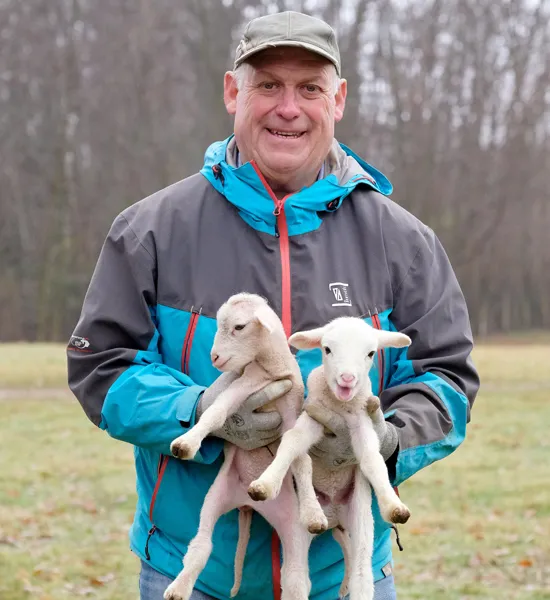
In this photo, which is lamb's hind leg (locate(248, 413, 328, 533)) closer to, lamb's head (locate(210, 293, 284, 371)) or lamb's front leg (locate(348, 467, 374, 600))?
lamb's front leg (locate(348, 467, 374, 600))

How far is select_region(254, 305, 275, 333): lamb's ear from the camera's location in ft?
9.73

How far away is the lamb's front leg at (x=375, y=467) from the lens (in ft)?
8.86

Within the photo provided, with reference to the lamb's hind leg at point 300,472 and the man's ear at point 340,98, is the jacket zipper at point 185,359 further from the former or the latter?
the man's ear at point 340,98

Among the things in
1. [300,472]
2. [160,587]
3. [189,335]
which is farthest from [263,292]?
[160,587]

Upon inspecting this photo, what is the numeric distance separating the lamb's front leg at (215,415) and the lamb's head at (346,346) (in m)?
0.20

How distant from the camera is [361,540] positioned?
2912 mm

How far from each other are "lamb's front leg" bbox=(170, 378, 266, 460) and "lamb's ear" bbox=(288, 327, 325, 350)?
17cm

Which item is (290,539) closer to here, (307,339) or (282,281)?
(307,339)

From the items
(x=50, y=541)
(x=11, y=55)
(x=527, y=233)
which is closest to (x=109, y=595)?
(x=50, y=541)

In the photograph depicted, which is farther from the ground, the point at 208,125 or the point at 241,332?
the point at 208,125

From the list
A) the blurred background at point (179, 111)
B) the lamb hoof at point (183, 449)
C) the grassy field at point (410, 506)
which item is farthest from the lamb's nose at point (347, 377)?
the blurred background at point (179, 111)

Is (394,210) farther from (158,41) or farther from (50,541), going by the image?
(158,41)

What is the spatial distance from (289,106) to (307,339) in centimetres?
87

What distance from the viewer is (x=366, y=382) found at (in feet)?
9.62
